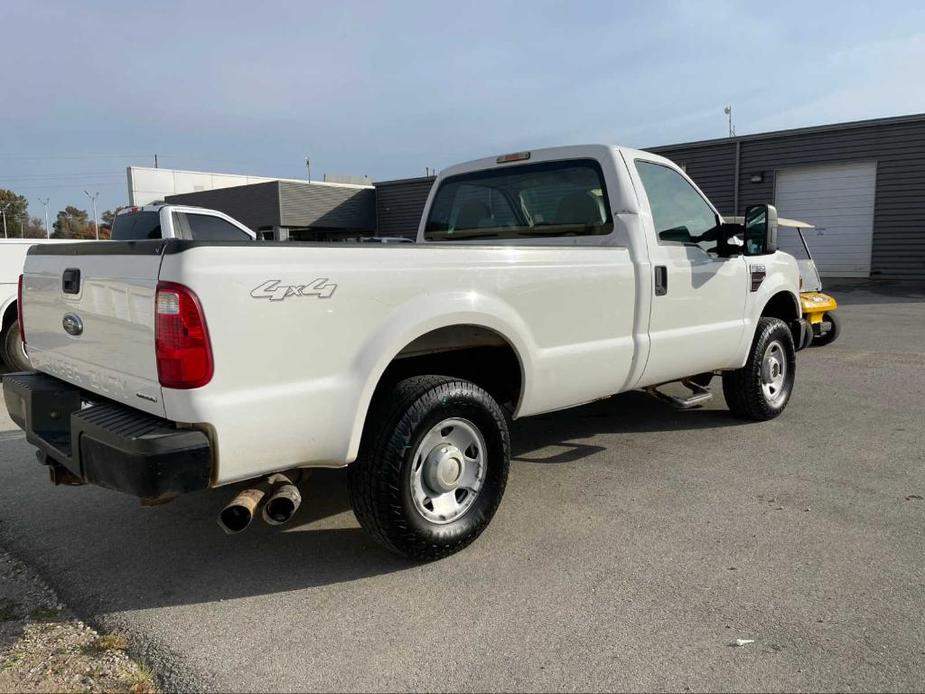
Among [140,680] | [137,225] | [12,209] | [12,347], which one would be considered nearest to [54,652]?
[140,680]

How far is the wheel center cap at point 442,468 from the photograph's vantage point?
335 centimetres

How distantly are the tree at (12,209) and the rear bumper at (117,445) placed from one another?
78246mm

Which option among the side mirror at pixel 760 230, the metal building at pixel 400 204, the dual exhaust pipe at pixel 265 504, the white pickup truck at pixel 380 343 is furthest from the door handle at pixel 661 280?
the metal building at pixel 400 204

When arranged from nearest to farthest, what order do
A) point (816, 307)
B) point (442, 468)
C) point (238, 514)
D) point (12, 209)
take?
point (238, 514) → point (442, 468) → point (816, 307) → point (12, 209)

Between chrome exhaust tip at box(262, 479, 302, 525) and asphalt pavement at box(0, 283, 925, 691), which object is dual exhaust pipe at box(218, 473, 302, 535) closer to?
chrome exhaust tip at box(262, 479, 302, 525)

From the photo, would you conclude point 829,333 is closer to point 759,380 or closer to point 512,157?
point 759,380

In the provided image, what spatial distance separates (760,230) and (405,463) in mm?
3293

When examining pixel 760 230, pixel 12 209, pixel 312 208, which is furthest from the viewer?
pixel 12 209

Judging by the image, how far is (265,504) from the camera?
9.80ft

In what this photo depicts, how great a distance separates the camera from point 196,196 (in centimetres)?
3681

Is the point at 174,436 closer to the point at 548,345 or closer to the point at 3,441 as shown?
the point at 548,345

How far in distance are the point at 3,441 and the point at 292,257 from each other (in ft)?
14.2

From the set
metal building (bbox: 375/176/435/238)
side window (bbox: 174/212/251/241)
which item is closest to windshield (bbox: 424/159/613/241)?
side window (bbox: 174/212/251/241)

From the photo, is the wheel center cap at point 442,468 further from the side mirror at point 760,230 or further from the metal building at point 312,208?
the metal building at point 312,208
